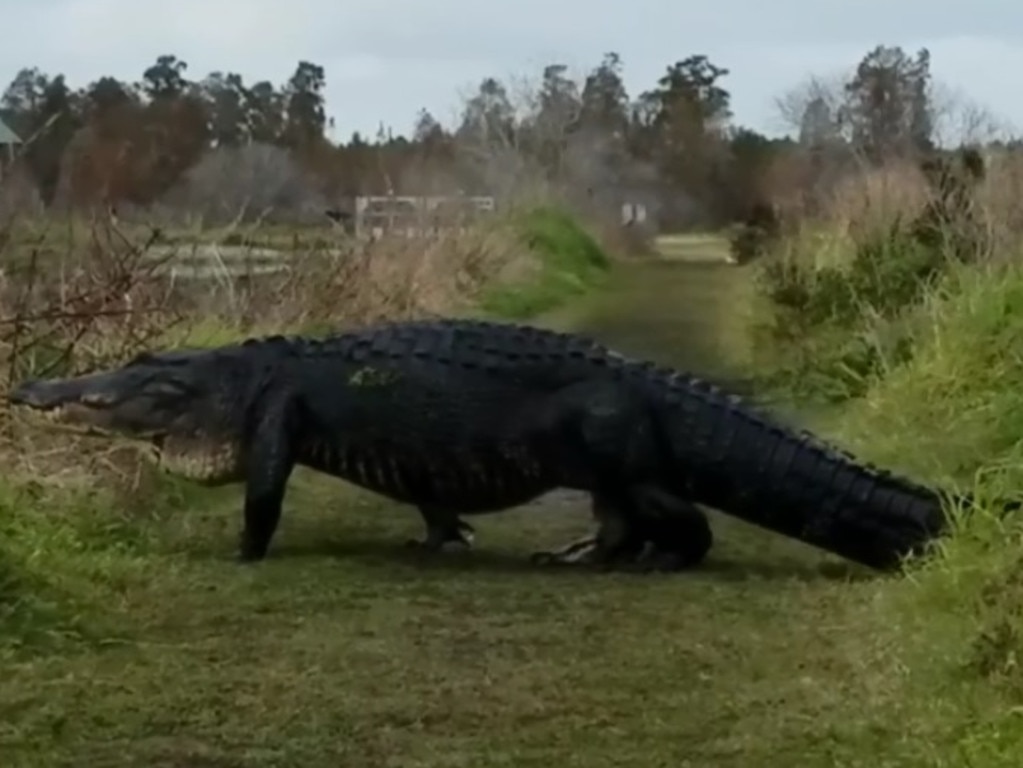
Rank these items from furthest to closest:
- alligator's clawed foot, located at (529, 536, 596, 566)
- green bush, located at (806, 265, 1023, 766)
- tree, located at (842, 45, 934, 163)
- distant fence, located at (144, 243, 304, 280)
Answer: tree, located at (842, 45, 934, 163) → distant fence, located at (144, 243, 304, 280) → alligator's clawed foot, located at (529, 536, 596, 566) → green bush, located at (806, 265, 1023, 766)

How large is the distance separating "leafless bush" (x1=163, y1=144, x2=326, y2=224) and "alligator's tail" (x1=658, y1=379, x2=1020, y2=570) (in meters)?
14.7

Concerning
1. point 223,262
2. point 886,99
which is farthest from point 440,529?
point 886,99

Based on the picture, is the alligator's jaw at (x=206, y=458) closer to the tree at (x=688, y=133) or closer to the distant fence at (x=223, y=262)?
the distant fence at (x=223, y=262)

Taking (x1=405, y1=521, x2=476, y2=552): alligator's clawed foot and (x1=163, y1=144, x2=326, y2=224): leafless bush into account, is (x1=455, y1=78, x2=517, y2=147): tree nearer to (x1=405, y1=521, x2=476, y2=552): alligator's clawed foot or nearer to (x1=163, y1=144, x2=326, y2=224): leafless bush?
(x1=163, y1=144, x2=326, y2=224): leafless bush

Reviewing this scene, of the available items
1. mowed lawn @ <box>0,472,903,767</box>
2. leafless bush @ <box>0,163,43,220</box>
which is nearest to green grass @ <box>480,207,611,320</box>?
leafless bush @ <box>0,163,43,220</box>

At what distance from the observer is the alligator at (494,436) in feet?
21.9

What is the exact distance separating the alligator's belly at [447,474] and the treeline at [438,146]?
5753mm

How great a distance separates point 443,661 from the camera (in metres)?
5.29

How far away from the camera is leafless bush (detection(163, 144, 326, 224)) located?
2364cm

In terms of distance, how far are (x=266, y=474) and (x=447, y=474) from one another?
604mm

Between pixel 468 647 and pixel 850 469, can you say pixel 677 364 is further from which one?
pixel 468 647

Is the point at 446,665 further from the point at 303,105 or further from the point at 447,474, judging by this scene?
the point at 303,105

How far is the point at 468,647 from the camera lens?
5.46m

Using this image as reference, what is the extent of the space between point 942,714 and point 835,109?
1392 inches
